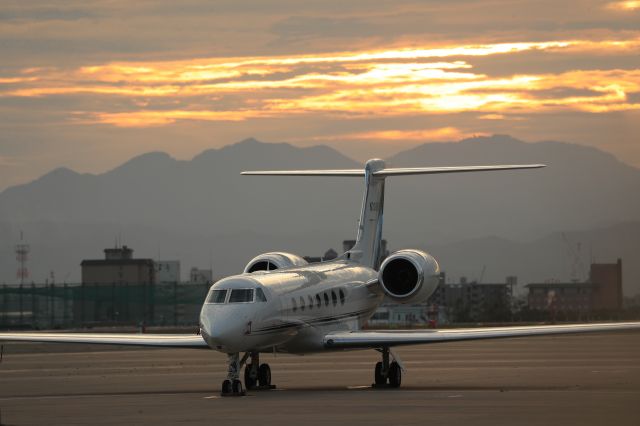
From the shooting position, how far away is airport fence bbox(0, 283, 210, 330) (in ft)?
351

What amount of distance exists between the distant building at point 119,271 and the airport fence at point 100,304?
2663cm

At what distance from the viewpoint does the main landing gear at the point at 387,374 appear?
32.1 meters

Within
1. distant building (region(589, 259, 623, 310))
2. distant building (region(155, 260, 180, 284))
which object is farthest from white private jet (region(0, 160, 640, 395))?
distant building (region(155, 260, 180, 284))

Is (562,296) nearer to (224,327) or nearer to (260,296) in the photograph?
(260,296)

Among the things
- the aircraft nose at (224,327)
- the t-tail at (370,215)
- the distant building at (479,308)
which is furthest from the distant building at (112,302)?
the aircraft nose at (224,327)

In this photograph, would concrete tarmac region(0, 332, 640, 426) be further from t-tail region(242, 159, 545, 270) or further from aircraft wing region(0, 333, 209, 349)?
t-tail region(242, 159, 545, 270)

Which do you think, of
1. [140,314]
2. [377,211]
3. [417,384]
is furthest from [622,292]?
[417,384]

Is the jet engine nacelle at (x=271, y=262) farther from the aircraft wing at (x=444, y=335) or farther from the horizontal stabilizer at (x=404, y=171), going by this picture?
the aircraft wing at (x=444, y=335)

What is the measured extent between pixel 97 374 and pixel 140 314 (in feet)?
228

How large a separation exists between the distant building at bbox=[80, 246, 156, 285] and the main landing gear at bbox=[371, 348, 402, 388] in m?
108

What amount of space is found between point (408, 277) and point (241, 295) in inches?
261

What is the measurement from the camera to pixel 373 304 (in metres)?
37.5

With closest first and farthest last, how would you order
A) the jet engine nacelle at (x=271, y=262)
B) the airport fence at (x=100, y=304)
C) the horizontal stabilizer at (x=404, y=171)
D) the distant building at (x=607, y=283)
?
the horizontal stabilizer at (x=404, y=171) → the jet engine nacelle at (x=271, y=262) → the distant building at (x=607, y=283) → the airport fence at (x=100, y=304)

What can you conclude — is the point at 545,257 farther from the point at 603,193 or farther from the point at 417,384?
the point at 417,384
